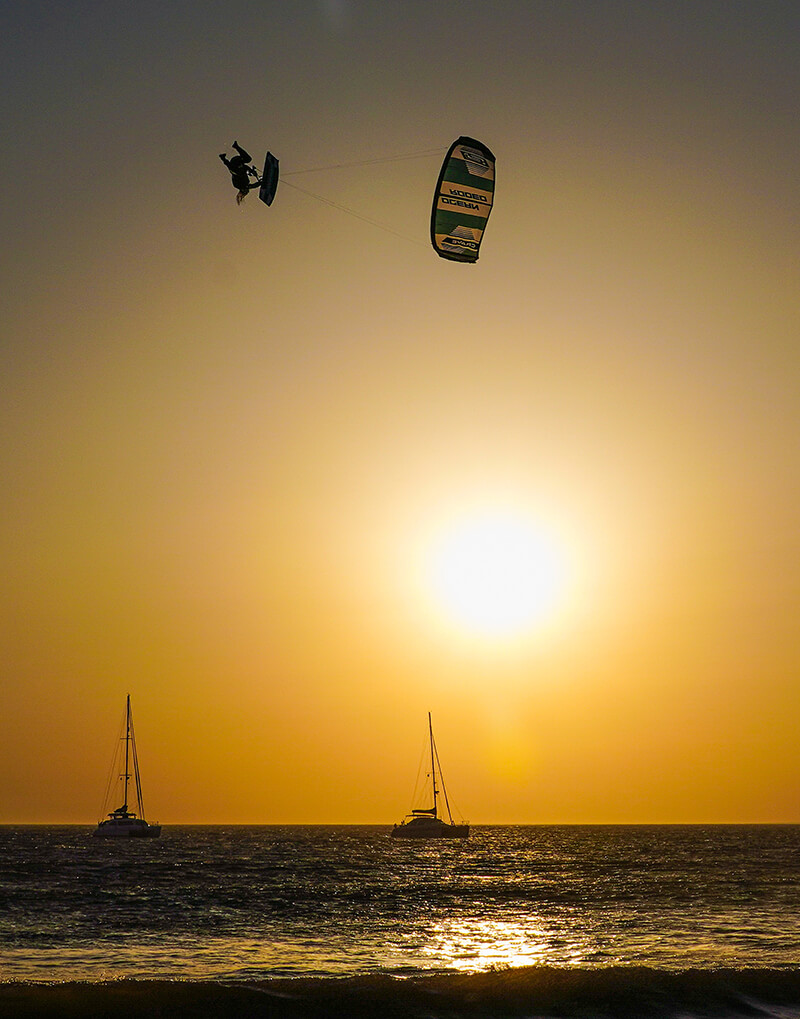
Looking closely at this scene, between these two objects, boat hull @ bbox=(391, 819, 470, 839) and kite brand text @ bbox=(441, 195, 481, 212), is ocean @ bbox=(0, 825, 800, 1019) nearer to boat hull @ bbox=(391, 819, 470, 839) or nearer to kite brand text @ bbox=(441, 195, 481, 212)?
kite brand text @ bbox=(441, 195, 481, 212)

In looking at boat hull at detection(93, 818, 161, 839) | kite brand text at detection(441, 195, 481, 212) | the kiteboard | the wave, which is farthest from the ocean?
boat hull at detection(93, 818, 161, 839)

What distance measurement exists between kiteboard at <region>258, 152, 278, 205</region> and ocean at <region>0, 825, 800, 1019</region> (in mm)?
13591

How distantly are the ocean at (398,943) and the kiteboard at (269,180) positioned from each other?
13.6 metres

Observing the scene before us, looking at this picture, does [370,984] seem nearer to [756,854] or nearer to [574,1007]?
[574,1007]

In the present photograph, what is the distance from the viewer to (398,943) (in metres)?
29.4

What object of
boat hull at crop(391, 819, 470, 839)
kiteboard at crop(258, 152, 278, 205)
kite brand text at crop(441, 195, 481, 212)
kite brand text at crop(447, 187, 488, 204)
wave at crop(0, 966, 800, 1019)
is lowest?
boat hull at crop(391, 819, 470, 839)

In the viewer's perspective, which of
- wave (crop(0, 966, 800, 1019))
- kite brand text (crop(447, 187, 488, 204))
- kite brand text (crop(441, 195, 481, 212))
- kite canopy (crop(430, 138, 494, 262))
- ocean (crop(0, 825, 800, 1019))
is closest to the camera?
wave (crop(0, 966, 800, 1019))

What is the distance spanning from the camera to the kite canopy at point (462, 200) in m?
22.2

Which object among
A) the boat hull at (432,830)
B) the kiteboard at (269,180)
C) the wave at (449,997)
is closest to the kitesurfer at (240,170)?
the kiteboard at (269,180)

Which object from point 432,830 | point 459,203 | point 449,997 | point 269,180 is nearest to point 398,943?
point 449,997

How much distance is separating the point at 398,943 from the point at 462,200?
1967cm

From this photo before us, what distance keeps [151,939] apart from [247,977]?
857cm

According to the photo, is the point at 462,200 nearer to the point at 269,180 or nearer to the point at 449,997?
the point at 269,180

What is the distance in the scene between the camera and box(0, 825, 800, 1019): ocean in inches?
707
